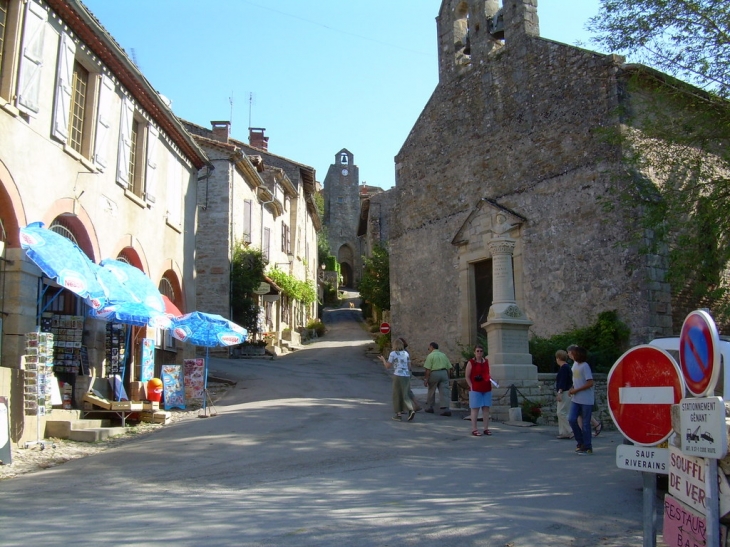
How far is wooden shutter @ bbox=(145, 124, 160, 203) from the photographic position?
1490cm

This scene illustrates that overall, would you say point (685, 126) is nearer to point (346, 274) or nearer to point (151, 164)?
point (151, 164)

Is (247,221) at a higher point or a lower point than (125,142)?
higher

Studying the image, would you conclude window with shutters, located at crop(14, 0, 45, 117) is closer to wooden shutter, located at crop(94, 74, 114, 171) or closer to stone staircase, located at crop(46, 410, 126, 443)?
wooden shutter, located at crop(94, 74, 114, 171)

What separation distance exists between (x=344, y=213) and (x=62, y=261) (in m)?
59.3

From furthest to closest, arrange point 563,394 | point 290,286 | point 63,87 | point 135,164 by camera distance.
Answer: point 290,286 → point 135,164 → point 563,394 → point 63,87

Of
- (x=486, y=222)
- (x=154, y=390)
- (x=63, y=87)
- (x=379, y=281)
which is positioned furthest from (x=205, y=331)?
(x=379, y=281)

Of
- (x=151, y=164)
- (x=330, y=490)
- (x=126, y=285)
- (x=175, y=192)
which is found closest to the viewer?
(x=330, y=490)

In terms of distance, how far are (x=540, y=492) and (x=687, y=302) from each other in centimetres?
1171

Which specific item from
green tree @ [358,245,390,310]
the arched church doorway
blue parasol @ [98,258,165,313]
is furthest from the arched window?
the arched church doorway

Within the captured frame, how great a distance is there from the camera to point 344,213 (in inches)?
2712

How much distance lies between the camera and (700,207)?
45.1 feet

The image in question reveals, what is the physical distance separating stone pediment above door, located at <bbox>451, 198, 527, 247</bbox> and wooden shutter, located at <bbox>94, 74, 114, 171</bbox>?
9.77 meters

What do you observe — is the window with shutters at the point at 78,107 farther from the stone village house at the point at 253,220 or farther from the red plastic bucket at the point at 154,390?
the stone village house at the point at 253,220

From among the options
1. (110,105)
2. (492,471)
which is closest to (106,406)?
(110,105)
